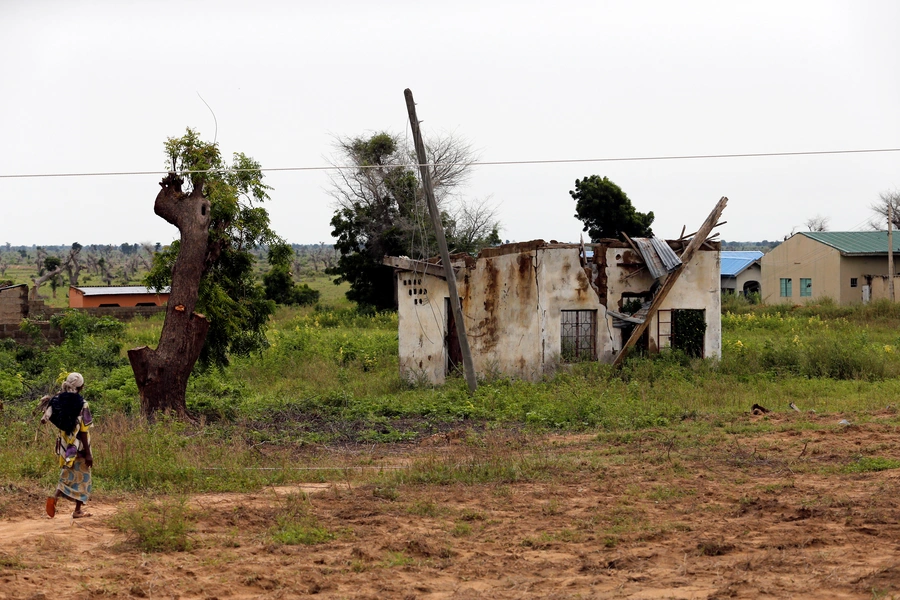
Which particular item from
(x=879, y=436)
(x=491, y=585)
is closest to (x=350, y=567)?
(x=491, y=585)

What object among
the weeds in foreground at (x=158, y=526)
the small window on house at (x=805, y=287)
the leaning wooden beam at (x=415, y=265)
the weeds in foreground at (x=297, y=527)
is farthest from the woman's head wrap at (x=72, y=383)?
the small window on house at (x=805, y=287)

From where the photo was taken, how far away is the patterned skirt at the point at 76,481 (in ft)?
28.6

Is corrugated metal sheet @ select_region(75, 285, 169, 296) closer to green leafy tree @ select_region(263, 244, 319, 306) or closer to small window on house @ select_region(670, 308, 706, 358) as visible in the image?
green leafy tree @ select_region(263, 244, 319, 306)

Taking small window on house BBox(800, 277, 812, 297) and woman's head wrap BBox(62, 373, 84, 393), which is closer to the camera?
woman's head wrap BBox(62, 373, 84, 393)

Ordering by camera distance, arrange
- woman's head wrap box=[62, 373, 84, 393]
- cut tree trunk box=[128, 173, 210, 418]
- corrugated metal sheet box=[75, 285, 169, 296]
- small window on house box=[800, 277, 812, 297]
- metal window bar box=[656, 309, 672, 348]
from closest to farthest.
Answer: woman's head wrap box=[62, 373, 84, 393] → cut tree trunk box=[128, 173, 210, 418] → metal window bar box=[656, 309, 672, 348] → corrugated metal sheet box=[75, 285, 169, 296] → small window on house box=[800, 277, 812, 297]

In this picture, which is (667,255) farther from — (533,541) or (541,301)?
(533,541)

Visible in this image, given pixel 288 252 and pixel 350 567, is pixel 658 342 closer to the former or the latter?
pixel 288 252

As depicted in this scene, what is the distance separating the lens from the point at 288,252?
18766mm

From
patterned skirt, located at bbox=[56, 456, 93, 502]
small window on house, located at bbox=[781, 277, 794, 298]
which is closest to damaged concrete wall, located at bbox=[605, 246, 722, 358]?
patterned skirt, located at bbox=[56, 456, 93, 502]

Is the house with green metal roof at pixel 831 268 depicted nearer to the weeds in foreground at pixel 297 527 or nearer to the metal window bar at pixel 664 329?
the metal window bar at pixel 664 329

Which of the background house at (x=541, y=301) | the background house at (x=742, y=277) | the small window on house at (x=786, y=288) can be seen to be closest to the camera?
the background house at (x=541, y=301)

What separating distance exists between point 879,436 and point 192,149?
13021 mm

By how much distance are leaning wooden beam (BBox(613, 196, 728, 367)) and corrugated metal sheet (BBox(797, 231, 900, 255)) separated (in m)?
25.3

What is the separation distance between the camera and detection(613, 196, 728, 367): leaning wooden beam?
1931cm
